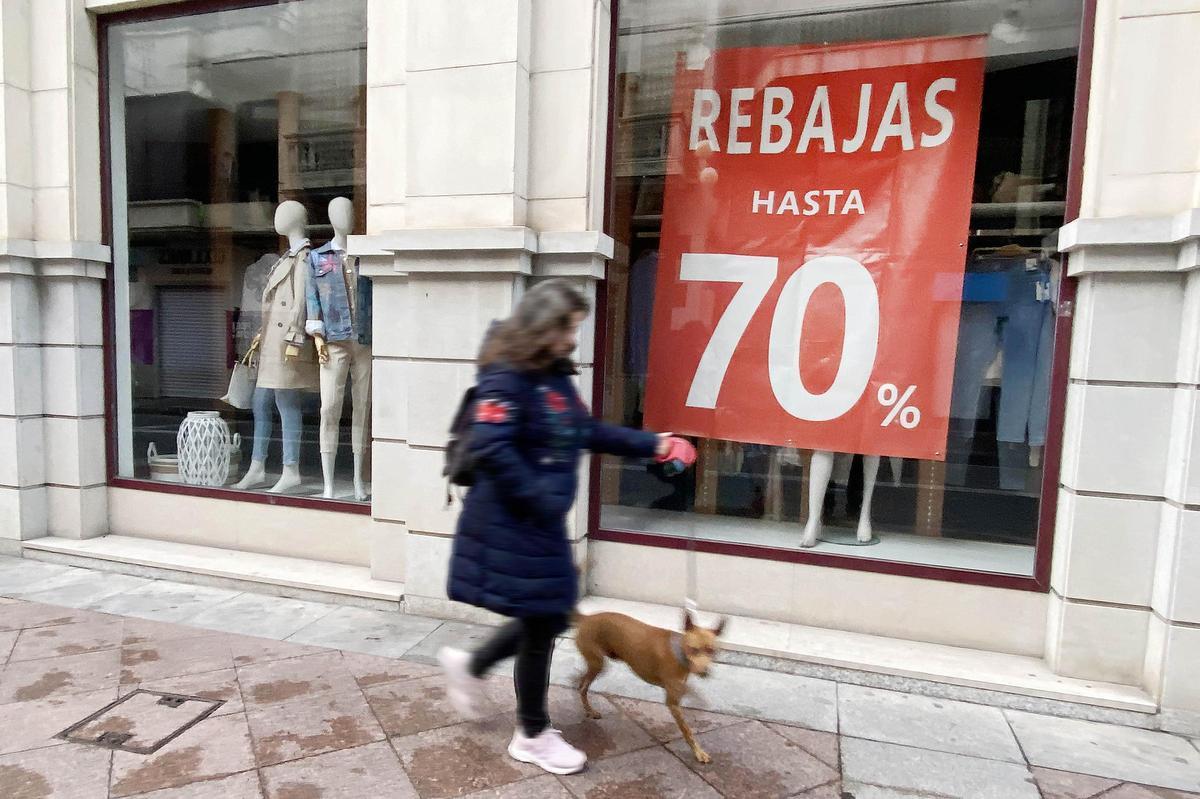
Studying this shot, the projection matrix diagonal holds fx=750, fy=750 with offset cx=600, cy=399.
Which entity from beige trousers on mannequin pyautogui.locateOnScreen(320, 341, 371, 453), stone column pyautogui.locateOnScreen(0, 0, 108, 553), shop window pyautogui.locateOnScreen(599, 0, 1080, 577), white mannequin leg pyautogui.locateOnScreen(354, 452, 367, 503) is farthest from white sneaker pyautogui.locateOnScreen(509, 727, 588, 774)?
stone column pyautogui.locateOnScreen(0, 0, 108, 553)

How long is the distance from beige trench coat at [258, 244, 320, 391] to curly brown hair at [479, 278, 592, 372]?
368 cm

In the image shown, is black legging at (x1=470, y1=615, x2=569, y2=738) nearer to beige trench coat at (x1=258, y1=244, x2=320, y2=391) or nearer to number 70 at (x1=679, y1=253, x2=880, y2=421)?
number 70 at (x1=679, y1=253, x2=880, y2=421)

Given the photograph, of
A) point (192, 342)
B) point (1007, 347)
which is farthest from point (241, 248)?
point (1007, 347)

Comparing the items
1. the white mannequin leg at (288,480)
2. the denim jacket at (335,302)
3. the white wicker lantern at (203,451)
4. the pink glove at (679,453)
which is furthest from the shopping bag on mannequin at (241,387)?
the pink glove at (679,453)

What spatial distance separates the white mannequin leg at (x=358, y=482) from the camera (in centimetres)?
564

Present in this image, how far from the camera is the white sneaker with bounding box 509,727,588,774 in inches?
121

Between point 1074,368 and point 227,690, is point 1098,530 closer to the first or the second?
point 1074,368

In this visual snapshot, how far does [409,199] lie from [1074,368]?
3876 millimetres

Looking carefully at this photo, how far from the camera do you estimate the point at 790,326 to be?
469 cm

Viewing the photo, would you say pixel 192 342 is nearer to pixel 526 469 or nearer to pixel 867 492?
pixel 526 469

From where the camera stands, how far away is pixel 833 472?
488 cm

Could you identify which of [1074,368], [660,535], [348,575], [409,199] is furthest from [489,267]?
[1074,368]

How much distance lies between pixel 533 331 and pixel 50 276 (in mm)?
5140

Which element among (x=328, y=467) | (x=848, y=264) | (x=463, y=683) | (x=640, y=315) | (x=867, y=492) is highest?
(x=848, y=264)
